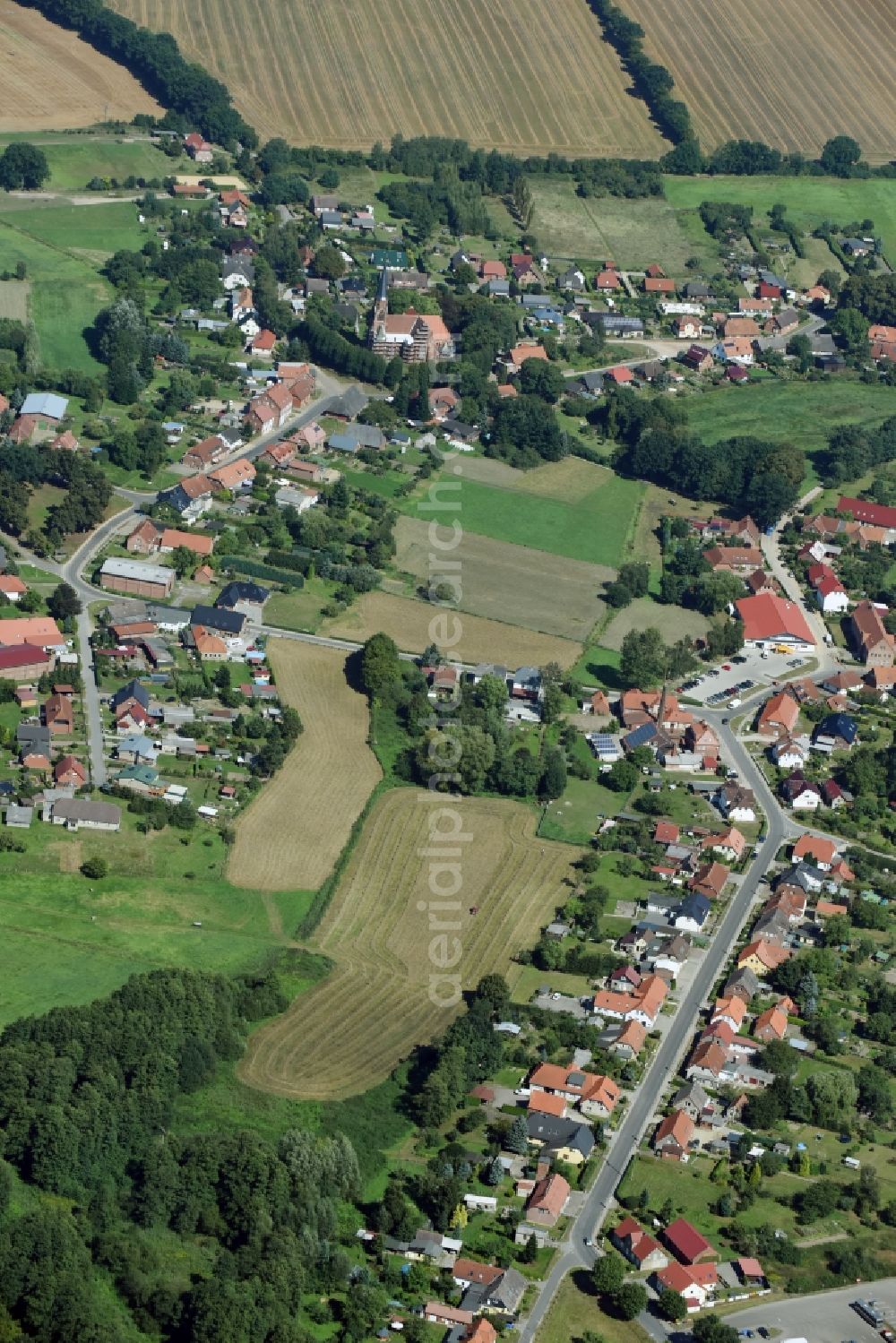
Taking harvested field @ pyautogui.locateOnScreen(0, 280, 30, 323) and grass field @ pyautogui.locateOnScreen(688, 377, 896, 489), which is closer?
grass field @ pyautogui.locateOnScreen(688, 377, 896, 489)

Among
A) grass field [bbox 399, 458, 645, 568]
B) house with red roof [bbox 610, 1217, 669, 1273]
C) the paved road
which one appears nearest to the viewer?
house with red roof [bbox 610, 1217, 669, 1273]

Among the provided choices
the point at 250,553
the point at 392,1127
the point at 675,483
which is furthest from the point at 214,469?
the point at 392,1127

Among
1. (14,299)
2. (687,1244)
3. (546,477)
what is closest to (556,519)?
(546,477)

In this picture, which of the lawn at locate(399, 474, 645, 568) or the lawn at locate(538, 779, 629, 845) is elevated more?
the lawn at locate(538, 779, 629, 845)

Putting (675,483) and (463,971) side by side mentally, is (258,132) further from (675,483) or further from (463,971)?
(463,971)

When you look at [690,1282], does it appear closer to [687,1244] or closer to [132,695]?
[687,1244]

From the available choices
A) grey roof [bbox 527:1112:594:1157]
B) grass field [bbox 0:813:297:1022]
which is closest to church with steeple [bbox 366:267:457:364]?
grass field [bbox 0:813:297:1022]

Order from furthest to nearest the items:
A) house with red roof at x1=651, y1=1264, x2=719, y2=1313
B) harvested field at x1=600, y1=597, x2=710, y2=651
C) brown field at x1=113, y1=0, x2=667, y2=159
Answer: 1. brown field at x1=113, y1=0, x2=667, y2=159
2. harvested field at x1=600, y1=597, x2=710, y2=651
3. house with red roof at x1=651, y1=1264, x2=719, y2=1313

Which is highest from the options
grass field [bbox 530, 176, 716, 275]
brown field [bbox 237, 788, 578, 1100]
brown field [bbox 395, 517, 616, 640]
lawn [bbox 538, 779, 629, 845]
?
brown field [bbox 237, 788, 578, 1100]

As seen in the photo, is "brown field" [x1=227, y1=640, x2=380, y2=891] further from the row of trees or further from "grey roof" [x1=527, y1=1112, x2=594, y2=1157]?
the row of trees
